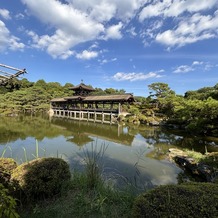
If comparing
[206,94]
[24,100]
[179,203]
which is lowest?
[179,203]

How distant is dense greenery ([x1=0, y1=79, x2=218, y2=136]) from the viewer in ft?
32.4

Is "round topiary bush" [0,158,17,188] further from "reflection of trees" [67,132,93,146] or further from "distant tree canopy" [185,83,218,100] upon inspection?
"distant tree canopy" [185,83,218,100]

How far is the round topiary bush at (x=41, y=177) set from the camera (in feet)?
8.03

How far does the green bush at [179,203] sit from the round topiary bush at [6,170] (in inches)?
72.6

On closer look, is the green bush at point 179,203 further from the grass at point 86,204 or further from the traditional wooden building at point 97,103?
the traditional wooden building at point 97,103

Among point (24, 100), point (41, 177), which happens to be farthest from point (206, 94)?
point (24, 100)

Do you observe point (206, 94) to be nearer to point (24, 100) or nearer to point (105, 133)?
point (105, 133)

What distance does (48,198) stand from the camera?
103 inches

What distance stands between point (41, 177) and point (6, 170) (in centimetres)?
57

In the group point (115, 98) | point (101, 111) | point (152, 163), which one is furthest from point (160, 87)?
point (152, 163)

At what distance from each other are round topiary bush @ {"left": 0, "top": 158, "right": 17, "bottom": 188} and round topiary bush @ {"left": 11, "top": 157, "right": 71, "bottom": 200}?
0.31 ft

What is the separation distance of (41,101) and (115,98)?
1643cm

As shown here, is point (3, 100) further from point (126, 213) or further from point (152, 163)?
point (126, 213)

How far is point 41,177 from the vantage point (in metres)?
2.51
